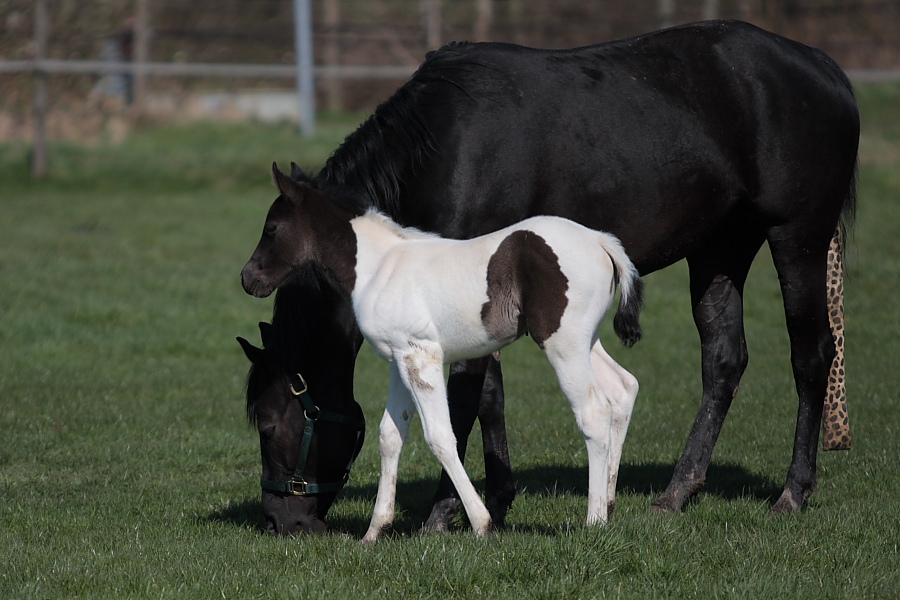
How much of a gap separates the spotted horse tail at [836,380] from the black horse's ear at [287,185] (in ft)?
10.9

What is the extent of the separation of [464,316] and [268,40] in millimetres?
16283

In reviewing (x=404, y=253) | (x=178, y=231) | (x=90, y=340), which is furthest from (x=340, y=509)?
(x=178, y=231)

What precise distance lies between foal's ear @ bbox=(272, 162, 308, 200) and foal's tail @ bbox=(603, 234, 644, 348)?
4.24ft

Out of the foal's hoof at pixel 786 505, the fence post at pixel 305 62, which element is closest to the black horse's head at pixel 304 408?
the foal's hoof at pixel 786 505

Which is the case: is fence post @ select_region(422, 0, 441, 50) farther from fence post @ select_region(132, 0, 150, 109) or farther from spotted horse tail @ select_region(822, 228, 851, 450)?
spotted horse tail @ select_region(822, 228, 851, 450)

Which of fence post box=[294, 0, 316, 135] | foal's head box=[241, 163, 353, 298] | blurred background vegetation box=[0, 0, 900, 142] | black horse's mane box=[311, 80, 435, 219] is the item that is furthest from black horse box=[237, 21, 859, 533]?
blurred background vegetation box=[0, 0, 900, 142]

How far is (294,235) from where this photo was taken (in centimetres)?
452

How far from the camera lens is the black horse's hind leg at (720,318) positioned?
6117 millimetres

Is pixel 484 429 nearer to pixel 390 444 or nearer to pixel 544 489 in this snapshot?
pixel 544 489

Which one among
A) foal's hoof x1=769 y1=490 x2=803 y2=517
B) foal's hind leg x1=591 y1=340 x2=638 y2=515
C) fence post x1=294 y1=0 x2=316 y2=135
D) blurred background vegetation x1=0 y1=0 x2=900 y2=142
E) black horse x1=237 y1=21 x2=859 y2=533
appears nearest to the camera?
foal's hind leg x1=591 y1=340 x2=638 y2=515

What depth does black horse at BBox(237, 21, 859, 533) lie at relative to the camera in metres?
4.86

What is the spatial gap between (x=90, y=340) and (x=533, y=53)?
6.21 meters

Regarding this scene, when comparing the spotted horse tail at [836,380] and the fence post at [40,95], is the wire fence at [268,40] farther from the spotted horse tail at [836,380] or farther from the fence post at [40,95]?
the spotted horse tail at [836,380]

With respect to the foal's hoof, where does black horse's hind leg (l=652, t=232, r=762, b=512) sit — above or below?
above
